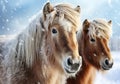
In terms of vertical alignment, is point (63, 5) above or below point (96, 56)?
above

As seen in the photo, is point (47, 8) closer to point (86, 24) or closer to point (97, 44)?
point (97, 44)

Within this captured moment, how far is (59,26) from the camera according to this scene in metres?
7.44

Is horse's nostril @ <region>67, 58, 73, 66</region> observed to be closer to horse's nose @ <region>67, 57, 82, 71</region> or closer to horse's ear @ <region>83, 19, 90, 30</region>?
horse's nose @ <region>67, 57, 82, 71</region>

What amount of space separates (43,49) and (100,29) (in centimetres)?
228

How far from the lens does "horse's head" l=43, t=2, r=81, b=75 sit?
719 centimetres

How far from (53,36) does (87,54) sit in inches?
85.1

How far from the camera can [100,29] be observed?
9539 mm

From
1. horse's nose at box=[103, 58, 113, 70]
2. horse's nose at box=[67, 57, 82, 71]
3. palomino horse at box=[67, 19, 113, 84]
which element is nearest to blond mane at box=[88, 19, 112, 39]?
palomino horse at box=[67, 19, 113, 84]

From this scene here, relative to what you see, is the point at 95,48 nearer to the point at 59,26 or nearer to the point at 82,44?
the point at 82,44

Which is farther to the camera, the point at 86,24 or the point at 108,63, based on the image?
the point at 86,24

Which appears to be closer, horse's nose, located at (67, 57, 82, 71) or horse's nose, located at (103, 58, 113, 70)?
horse's nose, located at (67, 57, 82, 71)

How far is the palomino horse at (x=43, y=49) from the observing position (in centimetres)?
740

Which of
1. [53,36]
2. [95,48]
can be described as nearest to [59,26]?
[53,36]

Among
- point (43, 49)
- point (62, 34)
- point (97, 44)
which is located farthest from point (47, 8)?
point (97, 44)
